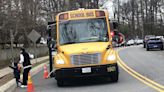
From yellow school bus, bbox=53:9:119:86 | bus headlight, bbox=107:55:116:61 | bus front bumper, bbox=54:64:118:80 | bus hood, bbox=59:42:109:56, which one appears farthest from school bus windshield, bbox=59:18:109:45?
bus front bumper, bbox=54:64:118:80

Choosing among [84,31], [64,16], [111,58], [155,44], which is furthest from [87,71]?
[155,44]

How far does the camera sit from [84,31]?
696 inches

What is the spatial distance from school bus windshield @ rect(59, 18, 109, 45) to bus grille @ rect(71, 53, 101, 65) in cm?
120

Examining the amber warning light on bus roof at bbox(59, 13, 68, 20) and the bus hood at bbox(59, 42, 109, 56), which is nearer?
the bus hood at bbox(59, 42, 109, 56)

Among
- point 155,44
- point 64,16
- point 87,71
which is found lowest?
point 155,44

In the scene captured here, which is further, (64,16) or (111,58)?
(64,16)

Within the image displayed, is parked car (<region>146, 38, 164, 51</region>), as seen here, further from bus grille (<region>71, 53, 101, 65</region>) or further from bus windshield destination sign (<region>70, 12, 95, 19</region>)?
bus grille (<region>71, 53, 101, 65</region>)

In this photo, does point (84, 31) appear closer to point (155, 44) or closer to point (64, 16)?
point (64, 16)

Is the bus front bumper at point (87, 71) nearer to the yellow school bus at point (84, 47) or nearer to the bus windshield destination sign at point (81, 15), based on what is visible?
the yellow school bus at point (84, 47)

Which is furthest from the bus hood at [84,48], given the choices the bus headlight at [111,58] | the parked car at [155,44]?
the parked car at [155,44]

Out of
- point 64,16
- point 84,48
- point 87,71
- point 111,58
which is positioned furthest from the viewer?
point 64,16

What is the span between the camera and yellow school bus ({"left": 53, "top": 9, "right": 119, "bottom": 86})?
53.9 feet

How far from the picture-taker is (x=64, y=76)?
54.1 feet

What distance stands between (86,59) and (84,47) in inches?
21.2
